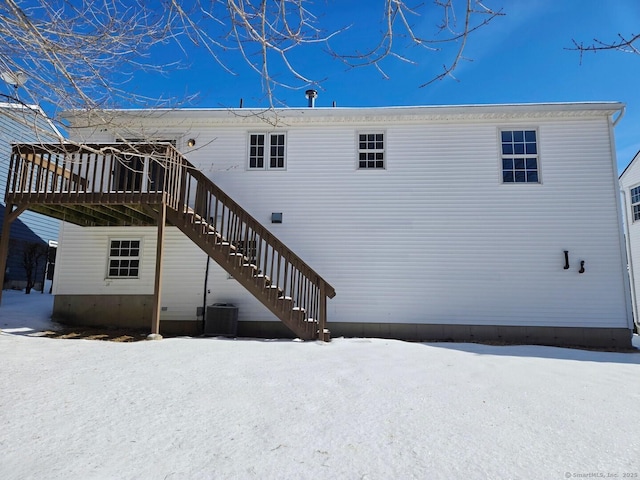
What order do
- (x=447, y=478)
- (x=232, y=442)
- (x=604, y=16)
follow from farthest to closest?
1. (x=604, y=16)
2. (x=232, y=442)
3. (x=447, y=478)

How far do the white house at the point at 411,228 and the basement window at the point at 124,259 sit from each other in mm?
29

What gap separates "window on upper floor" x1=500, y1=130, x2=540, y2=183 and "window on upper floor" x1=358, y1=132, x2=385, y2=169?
9.08 feet

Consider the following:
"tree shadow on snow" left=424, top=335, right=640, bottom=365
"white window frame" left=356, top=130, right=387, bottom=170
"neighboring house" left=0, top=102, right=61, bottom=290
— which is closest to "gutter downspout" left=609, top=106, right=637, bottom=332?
"tree shadow on snow" left=424, top=335, right=640, bottom=365

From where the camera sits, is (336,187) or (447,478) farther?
(336,187)

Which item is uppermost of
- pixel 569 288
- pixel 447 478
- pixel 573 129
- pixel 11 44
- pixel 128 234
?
pixel 573 129

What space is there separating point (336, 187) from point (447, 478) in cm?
765

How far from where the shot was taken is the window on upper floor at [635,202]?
14141mm

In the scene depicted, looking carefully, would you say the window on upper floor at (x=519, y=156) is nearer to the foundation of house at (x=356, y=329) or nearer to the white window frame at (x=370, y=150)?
the white window frame at (x=370, y=150)

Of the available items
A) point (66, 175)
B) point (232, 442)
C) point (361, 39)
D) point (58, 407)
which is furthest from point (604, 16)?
point (66, 175)

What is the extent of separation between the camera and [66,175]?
8617 mm

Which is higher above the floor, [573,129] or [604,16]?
[573,129]

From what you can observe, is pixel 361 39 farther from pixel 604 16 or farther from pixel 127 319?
pixel 127 319

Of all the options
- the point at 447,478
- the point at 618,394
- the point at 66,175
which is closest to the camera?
the point at 447,478

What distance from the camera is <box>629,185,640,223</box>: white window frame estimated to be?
1415cm
